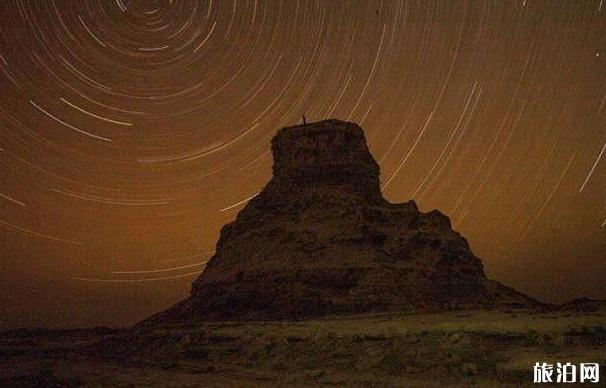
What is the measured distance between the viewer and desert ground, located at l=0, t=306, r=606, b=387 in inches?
818

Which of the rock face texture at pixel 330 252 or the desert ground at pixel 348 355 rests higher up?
the rock face texture at pixel 330 252

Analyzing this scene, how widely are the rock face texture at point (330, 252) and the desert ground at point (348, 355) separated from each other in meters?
7.46

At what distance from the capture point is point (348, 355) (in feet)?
87.3

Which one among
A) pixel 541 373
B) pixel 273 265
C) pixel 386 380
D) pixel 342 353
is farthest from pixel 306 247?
pixel 541 373

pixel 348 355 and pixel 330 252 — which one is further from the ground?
pixel 330 252

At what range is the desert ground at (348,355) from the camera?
20.8 metres

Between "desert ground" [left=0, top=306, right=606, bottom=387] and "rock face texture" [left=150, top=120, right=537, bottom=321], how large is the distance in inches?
294

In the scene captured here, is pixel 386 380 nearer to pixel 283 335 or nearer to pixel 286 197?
pixel 283 335

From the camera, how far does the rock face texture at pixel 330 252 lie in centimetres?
4625

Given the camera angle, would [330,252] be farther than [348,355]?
Yes

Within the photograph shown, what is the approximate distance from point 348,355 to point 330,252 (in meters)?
24.7

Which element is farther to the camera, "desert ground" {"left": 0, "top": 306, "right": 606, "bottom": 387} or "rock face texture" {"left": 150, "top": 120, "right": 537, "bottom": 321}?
"rock face texture" {"left": 150, "top": 120, "right": 537, "bottom": 321}

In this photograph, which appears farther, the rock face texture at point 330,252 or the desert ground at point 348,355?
the rock face texture at point 330,252

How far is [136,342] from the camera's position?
43531mm
